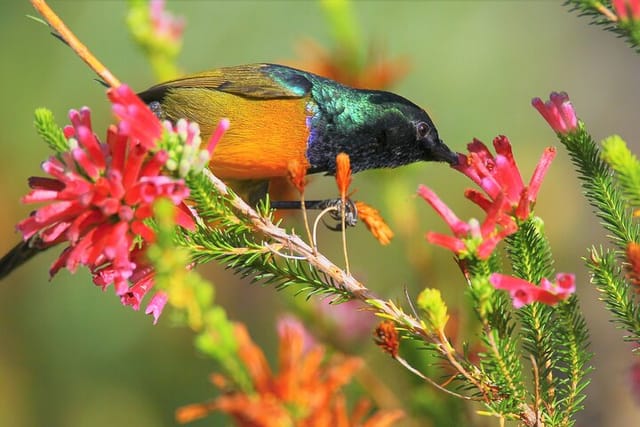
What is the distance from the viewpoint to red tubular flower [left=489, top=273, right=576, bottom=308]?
1141mm

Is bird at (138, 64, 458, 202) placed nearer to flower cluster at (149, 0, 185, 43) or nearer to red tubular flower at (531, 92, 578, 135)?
flower cluster at (149, 0, 185, 43)

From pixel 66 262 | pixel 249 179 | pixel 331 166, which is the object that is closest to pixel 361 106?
pixel 331 166

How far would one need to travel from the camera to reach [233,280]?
3.42 metres

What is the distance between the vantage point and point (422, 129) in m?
2.43

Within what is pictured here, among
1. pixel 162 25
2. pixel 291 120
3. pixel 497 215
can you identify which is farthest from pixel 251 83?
pixel 497 215

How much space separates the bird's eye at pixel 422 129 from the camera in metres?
2.42

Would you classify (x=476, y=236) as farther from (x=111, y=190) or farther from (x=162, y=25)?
(x=162, y=25)

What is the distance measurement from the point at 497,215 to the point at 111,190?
548 mm

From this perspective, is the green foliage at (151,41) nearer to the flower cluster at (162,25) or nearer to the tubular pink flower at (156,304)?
the flower cluster at (162,25)

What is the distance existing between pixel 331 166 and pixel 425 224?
1.14 m

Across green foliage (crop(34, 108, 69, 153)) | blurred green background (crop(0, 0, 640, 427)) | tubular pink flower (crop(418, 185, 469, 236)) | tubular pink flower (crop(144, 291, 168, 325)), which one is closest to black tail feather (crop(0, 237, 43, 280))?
tubular pink flower (crop(144, 291, 168, 325))

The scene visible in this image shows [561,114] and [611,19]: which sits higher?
[611,19]

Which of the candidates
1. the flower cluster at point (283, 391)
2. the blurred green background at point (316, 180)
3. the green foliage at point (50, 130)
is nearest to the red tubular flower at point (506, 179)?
the flower cluster at point (283, 391)

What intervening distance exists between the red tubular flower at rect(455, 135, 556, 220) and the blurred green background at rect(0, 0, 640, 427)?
21.0 inches
